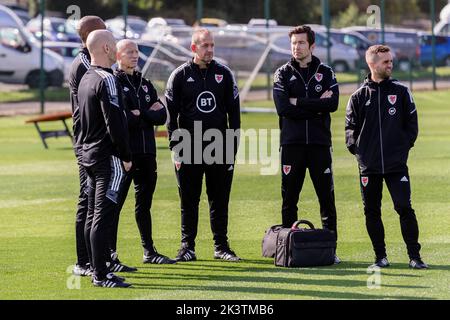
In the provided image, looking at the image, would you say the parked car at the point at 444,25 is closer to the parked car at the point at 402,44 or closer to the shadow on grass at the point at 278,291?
the parked car at the point at 402,44

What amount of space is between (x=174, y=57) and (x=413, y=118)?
65.3ft

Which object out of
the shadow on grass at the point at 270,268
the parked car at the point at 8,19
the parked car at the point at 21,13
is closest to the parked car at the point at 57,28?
the parked car at the point at 21,13

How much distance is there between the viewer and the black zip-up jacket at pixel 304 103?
1102 centimetres

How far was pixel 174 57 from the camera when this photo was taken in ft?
98.7

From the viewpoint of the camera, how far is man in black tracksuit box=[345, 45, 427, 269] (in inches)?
412

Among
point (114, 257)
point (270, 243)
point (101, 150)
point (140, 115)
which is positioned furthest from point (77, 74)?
point (270, 243)

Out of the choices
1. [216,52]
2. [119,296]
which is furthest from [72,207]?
[216,52]

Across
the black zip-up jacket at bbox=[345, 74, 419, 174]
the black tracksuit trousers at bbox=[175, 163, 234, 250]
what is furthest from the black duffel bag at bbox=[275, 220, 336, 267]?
the black tracksuit trousers at bbox=[175, 163, 234, 250]

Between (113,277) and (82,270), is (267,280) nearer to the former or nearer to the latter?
(113,277)

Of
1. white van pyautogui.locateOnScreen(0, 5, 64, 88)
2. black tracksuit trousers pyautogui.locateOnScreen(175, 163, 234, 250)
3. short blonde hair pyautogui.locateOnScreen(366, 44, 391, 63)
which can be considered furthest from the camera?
white van pyautogui.locateOnScreen(0, 5, 64, 88)

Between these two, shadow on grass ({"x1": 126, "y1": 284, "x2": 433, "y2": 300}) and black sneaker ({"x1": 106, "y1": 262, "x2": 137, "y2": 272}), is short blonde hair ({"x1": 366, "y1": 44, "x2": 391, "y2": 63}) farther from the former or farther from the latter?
black sneaker ({"x1": 106, "y1": 262, "x2": 137, "y2": 272})

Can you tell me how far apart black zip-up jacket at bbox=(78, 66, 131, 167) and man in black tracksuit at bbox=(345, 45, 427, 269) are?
89.8 inches

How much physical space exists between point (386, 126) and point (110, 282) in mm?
2815

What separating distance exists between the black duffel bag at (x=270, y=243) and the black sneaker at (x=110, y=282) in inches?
70.5
